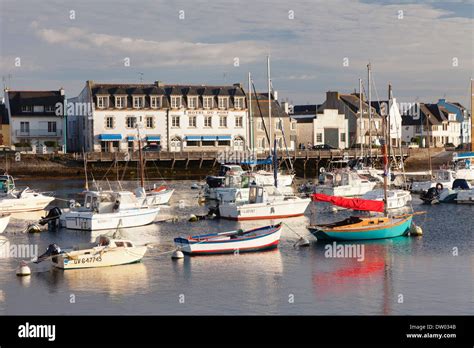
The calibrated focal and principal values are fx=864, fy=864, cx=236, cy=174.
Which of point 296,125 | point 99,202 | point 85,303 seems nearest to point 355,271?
point 85,303

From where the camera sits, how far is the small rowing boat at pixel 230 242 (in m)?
34.7

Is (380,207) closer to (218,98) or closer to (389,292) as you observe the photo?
(389,292)

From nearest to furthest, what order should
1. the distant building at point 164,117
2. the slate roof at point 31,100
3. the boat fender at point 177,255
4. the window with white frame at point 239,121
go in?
the boat fender at point 177,255
the distant building at point 164,117
the slate roof at point 31,100
the window with white frame at point 239,121

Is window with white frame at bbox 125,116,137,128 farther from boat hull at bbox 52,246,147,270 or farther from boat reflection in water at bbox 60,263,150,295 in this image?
boat hull at bbox 52,246,147,270

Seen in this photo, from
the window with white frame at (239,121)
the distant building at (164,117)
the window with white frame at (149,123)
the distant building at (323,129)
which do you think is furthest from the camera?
the distant building at (323,129)

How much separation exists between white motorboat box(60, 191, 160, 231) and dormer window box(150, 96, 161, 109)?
4551 centimetres

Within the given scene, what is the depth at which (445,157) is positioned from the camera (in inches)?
4038

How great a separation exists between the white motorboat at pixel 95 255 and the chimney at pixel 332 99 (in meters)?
76.9

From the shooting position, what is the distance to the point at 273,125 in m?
95.5

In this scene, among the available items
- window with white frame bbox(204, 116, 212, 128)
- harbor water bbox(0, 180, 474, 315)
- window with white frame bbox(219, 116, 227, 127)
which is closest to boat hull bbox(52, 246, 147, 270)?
harbor water bbox(0, 180, 474, 315)

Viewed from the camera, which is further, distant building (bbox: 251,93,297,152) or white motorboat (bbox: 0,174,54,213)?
distant building (bbox: 251,93,297,152)

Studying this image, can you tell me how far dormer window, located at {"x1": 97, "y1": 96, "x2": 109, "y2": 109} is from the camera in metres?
87.7

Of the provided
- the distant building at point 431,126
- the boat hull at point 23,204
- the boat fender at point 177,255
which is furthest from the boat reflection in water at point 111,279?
the distant building at point 431,126

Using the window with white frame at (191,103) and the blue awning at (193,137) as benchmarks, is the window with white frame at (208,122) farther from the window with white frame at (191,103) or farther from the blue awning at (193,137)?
the window with white frame at (191,103)
